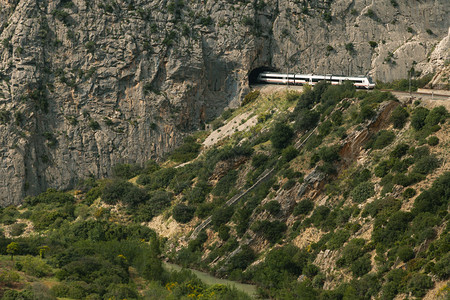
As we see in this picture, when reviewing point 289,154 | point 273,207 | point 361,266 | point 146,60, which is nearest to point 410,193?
point 361,266

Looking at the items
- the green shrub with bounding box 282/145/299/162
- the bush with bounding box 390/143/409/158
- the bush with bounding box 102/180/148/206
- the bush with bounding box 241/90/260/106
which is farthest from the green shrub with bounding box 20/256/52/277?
the bush with bounding box 241/90/260/106

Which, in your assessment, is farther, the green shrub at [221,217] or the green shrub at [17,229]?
the green shrub at [17,229]

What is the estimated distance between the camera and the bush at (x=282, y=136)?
88875 millimetres

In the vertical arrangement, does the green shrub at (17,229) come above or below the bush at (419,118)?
below

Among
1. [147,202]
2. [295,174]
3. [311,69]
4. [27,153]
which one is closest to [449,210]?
[295,174]

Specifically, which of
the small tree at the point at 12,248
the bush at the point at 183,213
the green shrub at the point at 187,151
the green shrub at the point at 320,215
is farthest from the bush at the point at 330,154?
the small tree at the point at 12,248

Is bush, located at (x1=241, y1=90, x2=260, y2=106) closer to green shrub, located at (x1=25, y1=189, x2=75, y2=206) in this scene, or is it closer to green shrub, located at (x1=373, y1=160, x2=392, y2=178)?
green shrub, located at (x1=25, y1=189, x2=75, y2=206)

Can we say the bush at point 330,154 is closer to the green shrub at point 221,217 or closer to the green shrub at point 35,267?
the green shrub at point 221,217

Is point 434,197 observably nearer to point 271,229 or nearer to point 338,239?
point 338,239

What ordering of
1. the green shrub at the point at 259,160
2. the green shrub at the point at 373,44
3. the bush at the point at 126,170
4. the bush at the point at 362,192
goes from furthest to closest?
the green shrub at the point at 373,44, the bush at the point at 126,170, the green shrub at the point at 259,160, the bush at the point at 362,192

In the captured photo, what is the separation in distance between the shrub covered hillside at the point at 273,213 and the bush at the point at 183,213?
16cm

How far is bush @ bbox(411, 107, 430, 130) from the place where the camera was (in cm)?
7538

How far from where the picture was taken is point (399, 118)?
7838 centimetres

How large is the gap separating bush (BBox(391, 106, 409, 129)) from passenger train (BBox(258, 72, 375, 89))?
58.1 feet
